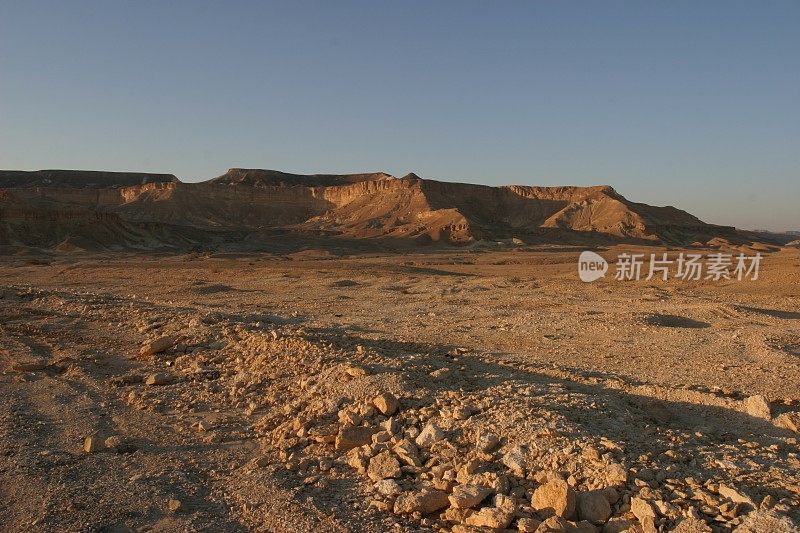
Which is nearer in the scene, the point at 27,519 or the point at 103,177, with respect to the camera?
the point at 27,519

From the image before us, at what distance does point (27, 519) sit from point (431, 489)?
3255 mm

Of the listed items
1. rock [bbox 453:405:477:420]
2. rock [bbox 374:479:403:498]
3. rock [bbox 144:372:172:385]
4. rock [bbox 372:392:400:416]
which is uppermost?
rock [bbox 453:405:477:420]

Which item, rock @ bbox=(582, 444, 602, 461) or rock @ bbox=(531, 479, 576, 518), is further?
rock @ bbox=(582, 444, 602, 461)

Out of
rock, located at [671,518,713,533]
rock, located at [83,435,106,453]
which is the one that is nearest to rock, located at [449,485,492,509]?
rock, located at [671,518,713,533]

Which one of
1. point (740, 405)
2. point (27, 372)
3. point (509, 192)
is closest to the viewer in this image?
point (740, 405)

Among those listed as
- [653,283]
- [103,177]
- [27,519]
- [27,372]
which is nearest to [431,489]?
[27,519]

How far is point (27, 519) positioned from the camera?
4.70m

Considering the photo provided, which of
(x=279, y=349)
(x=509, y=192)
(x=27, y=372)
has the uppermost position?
(x=509, y=192)

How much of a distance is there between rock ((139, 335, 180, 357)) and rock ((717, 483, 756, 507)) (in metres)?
8.79

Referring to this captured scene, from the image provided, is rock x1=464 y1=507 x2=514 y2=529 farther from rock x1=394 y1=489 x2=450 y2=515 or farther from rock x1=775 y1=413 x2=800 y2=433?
rock x1=775 y1=413 x2=800 y2=433

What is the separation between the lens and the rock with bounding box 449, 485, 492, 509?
458 centimetres

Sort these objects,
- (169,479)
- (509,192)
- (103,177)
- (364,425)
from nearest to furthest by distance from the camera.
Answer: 1. (169,479)
2. (364,425)
3. (509,192)
4. (103,177)

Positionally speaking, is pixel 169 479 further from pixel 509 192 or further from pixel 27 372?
pixel 509 192

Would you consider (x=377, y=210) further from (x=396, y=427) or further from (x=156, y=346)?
(x=396, y=427)
